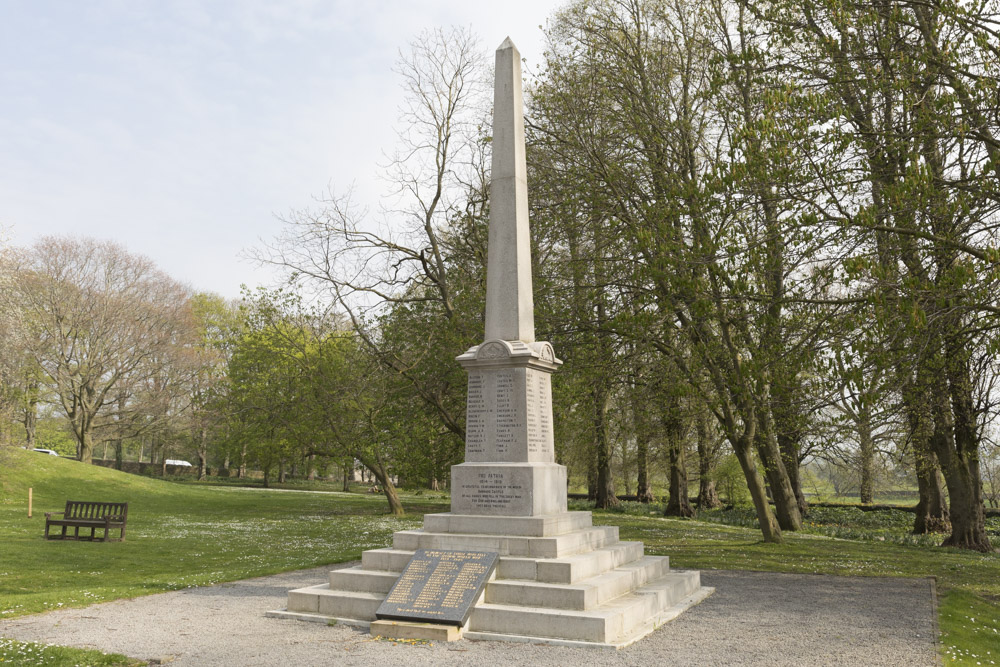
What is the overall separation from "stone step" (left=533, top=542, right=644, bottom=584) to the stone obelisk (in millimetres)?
869

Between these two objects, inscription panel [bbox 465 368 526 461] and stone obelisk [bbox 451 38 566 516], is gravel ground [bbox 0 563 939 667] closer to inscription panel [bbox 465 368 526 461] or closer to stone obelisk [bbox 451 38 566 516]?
Result: stone obelisk [bbox 451 38 566 516]

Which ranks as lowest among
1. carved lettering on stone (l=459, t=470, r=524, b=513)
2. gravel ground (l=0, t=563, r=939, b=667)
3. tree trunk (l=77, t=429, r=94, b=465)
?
gravel ground (l=0, t=563, r=939, b=667)

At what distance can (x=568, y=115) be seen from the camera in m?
16.2

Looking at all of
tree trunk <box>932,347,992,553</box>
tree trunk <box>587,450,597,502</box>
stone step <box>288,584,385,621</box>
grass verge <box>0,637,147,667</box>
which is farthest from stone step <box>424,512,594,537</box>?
tree trunk <box>587,450,597,502</box>

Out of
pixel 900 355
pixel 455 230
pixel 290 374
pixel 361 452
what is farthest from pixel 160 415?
pixel 900 355

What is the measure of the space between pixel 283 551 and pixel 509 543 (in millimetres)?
7890

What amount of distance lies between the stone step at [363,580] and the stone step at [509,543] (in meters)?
0.59

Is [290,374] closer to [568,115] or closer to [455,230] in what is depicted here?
[455,230]

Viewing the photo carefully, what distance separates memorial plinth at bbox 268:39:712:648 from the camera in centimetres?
789

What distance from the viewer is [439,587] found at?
836 cm

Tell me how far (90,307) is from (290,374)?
13542 millimetres

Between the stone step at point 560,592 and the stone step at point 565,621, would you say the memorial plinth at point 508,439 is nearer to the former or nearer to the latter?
the stone step at point 560,592

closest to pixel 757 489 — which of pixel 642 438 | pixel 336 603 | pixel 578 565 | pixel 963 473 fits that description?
pixel 963 473

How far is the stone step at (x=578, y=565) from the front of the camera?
827 cm
